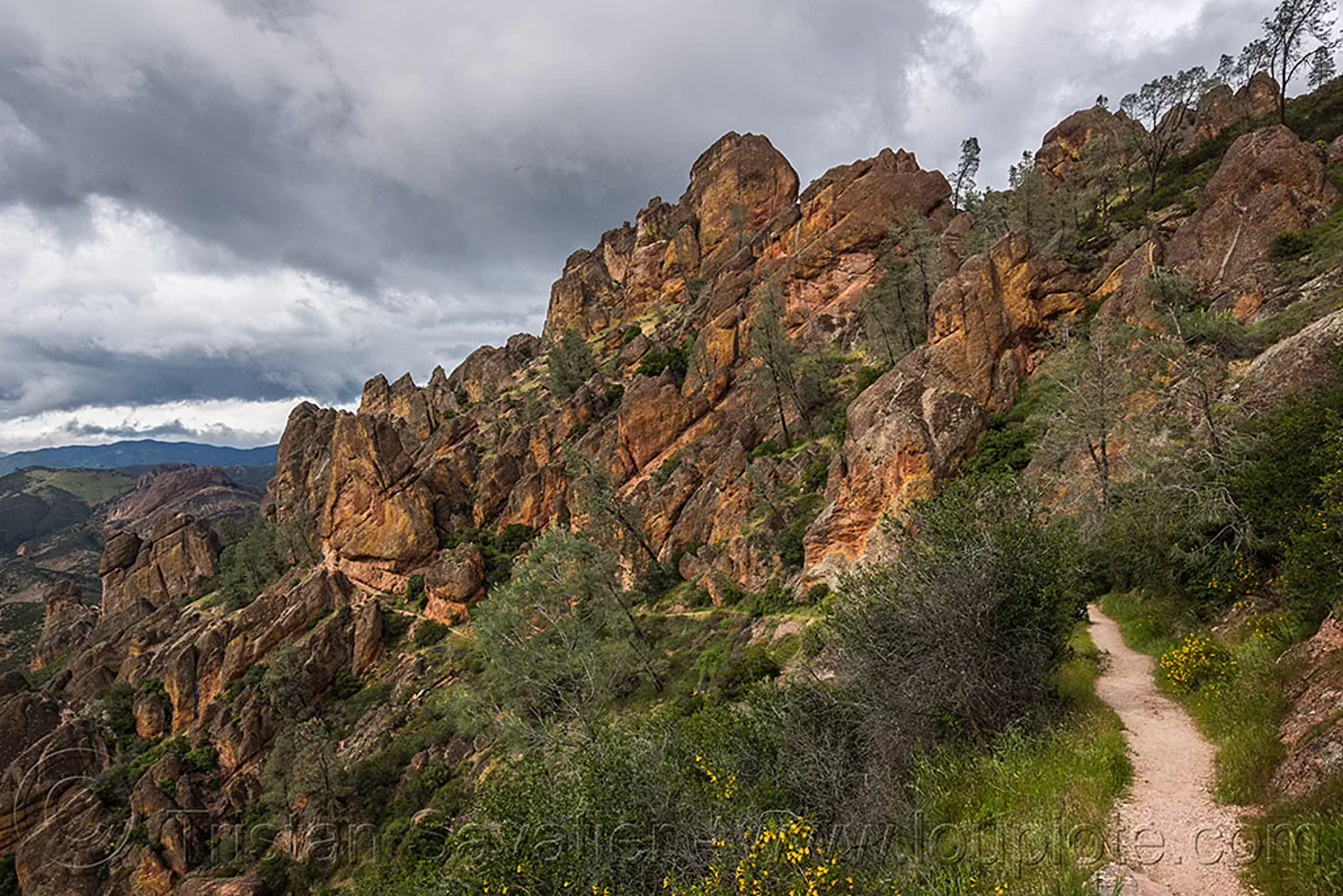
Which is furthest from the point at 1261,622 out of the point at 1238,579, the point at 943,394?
the point at 943,394

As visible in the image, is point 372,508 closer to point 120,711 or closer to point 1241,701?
point 120,711

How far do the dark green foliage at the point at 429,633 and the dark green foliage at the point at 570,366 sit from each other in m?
31.3

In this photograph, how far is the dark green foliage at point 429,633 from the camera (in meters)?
47.0

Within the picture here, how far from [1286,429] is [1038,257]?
27418mm

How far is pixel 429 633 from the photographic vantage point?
156ft

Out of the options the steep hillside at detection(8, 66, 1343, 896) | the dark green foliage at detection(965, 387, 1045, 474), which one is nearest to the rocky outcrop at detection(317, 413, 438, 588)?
the steep hillside at detection(8, 66, 1343, 896)

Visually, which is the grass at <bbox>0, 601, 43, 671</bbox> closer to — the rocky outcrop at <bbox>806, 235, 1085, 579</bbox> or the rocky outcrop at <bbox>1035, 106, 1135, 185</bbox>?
the rocky outcrop at <bbox>806, 235, 1085, 579</bbox>

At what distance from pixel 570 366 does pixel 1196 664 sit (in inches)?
2663

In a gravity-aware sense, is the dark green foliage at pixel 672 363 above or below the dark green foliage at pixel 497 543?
above

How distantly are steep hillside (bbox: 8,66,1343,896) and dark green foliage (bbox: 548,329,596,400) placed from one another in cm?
48

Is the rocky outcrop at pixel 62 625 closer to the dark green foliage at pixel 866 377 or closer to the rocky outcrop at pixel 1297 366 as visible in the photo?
the dark green foliage at pixel 866 377

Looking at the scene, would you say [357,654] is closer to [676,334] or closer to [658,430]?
[658,430]

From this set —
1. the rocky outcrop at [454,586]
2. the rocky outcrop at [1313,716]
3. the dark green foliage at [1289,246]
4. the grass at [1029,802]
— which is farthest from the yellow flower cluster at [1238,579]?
the rocky outcrop at [454,586]

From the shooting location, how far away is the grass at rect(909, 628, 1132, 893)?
6039 mm
